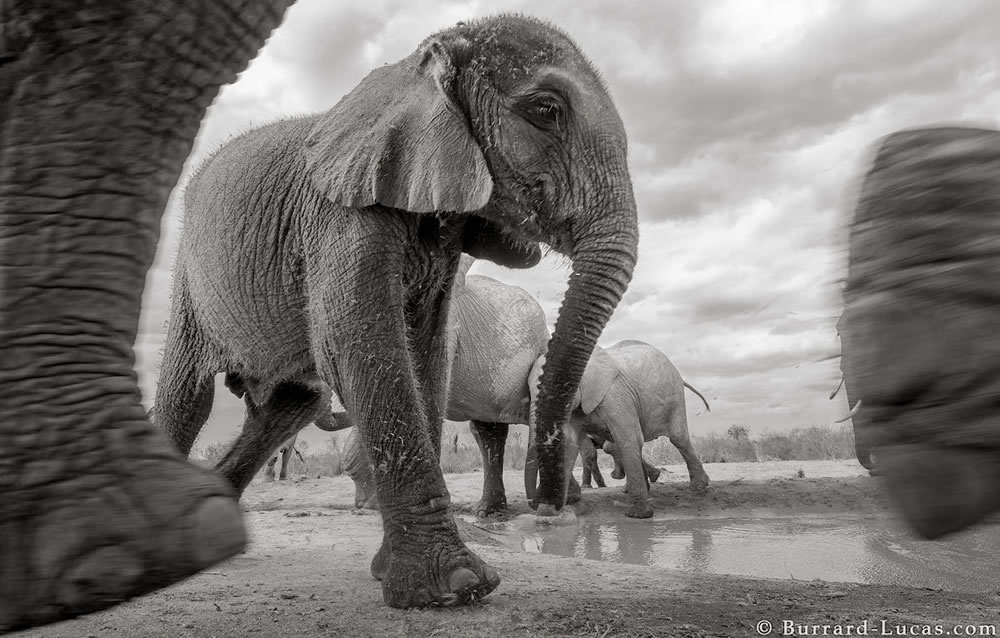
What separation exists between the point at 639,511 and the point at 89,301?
26.5 feet

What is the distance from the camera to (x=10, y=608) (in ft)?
4.28

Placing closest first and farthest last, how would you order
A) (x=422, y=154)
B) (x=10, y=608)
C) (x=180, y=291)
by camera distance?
(x=10, y=608) < (x=422, y=154) < (x=180, y=291)

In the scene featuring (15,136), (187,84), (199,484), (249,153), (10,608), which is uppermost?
(249,153)

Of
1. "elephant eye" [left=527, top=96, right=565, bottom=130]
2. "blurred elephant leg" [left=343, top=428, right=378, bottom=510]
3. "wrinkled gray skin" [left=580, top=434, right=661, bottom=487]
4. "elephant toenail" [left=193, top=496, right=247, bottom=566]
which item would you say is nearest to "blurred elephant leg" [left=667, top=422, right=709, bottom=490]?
"wrinkled gray skin" [left=580, top=434, right=661, bottom=487]

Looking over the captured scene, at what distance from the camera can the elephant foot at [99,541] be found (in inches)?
51.4

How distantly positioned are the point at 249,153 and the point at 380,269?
65.7 inches

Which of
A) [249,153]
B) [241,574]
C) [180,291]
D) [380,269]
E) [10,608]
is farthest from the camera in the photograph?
[180,291]

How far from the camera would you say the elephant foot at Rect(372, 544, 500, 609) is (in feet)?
11.0

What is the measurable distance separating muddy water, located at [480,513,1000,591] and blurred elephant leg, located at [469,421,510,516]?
51 centimetres

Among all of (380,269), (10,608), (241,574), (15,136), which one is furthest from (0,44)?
(241,574)

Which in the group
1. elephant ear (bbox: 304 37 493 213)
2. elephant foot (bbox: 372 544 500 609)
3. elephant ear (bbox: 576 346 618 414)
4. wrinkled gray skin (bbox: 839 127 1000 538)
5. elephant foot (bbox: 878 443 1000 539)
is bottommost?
elephant foot (bbox: 372 544 500 609)

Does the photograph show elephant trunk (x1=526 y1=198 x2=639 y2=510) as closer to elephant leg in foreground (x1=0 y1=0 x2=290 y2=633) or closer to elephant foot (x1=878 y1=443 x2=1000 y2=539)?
elephant leg in foreground (x1=0 y1=0 x2=290 y2=633)

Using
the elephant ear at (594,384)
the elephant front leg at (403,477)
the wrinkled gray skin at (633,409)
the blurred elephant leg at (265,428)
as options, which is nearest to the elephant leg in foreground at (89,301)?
the elephant front leg at (403,477)

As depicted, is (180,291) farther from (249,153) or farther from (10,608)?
(10,608)
